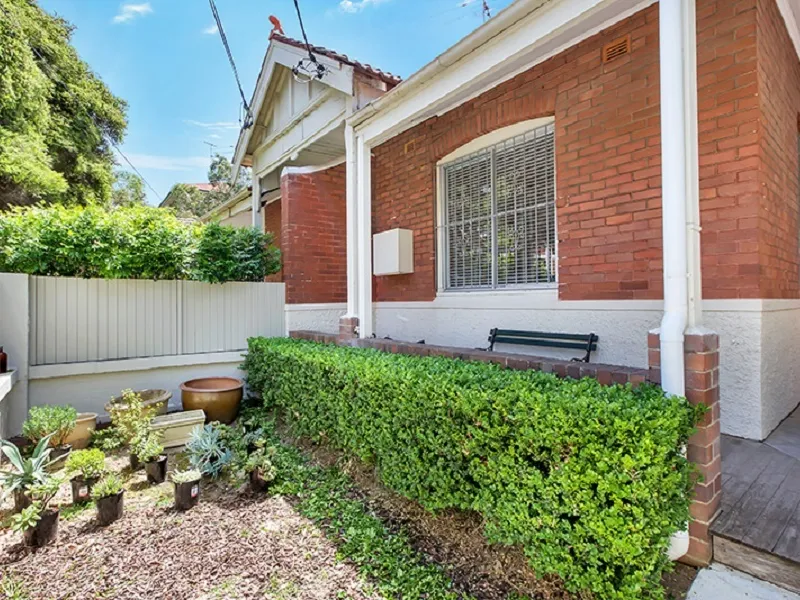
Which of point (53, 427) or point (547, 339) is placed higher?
point (547, 339)

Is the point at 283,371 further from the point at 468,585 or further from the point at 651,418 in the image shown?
the point at 651,418

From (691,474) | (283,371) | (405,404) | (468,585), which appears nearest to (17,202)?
(283,371)

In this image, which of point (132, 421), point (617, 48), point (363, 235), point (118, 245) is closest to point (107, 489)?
point (132, 421)

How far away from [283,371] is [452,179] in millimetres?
3418

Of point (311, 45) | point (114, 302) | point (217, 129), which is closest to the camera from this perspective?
point (114, 302)

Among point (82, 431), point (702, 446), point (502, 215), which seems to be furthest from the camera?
point (502, 215)

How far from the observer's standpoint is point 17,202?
9.72m

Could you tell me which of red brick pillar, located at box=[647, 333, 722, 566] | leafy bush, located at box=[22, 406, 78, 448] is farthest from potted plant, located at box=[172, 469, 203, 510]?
red brick pillar, located at box=[647, 333, 722, 566]

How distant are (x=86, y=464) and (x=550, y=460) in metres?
3.43

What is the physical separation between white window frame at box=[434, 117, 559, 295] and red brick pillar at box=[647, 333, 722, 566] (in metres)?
2.29

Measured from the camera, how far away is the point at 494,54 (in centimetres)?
342

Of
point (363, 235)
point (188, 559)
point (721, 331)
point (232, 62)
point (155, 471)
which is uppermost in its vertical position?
point (232, 62)

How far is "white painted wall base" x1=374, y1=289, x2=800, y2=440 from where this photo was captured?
3.26 metres

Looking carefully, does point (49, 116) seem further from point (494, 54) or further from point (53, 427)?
point (494, 54)
